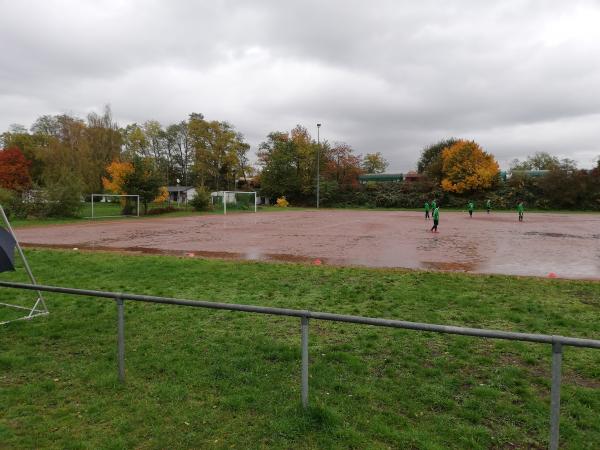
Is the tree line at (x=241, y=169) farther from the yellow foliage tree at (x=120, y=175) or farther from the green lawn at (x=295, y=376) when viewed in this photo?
the green lawn at (x=295, y=376)

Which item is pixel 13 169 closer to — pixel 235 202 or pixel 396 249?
pixel 235 202

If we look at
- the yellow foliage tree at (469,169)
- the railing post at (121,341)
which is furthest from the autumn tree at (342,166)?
the railing post at (121,341)

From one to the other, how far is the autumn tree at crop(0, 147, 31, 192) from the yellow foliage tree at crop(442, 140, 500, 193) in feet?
189

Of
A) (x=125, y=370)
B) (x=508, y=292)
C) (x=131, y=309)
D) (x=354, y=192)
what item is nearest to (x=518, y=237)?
(x=508, y=292)

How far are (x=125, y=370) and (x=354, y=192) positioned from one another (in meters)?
68.5

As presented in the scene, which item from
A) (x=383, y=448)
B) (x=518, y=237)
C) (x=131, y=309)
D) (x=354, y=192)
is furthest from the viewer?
(x=354, y=192)

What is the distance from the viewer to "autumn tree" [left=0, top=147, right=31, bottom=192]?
176ft

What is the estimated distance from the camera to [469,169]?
63.4 m

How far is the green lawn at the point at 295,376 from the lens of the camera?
3.61 m

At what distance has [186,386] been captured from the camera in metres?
4.48

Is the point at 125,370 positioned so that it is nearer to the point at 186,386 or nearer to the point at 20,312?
the point at 186,386

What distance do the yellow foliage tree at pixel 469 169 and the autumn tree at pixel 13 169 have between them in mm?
57559

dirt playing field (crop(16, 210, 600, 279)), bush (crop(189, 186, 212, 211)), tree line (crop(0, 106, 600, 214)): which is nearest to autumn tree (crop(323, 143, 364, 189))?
tree line (crop(0, 106, 600, 214))

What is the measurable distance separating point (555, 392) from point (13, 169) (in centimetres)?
6398
